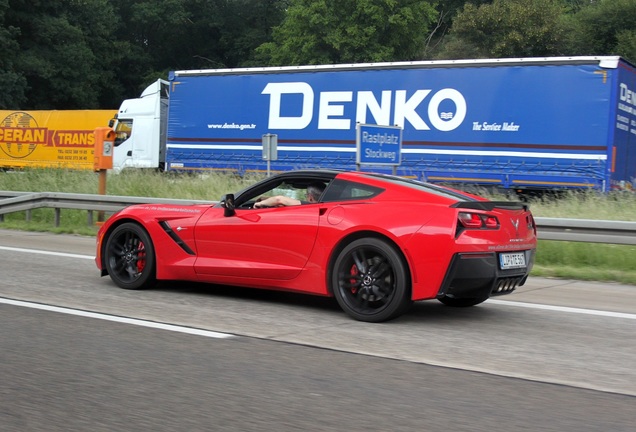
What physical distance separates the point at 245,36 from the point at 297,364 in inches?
2343

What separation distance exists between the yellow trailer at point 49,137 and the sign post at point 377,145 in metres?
19.5

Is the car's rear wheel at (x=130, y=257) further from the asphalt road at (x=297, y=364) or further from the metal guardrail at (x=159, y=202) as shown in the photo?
Result: the metal guardrail at (x=159, y=202)

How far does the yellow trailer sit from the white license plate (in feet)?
85.8

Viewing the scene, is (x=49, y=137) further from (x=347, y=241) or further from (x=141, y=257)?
(x=347, y=241)

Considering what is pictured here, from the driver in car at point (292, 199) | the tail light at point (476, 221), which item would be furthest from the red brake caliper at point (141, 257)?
the tail light at point (476, 221)

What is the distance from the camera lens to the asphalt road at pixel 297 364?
422 cm

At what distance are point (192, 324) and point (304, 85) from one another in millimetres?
16449

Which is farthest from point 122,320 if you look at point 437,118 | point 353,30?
point 353,30

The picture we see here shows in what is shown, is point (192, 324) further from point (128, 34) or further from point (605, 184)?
point (128, 34)

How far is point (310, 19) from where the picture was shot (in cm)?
5159

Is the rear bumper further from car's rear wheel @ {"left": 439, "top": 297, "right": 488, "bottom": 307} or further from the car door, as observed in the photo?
the car door

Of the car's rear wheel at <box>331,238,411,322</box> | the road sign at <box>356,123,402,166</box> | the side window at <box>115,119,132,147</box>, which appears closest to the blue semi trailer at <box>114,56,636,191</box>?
the road sign at <box>356,123,402,166</box>

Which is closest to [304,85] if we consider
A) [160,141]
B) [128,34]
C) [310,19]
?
[160,141]

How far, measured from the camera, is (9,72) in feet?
160
